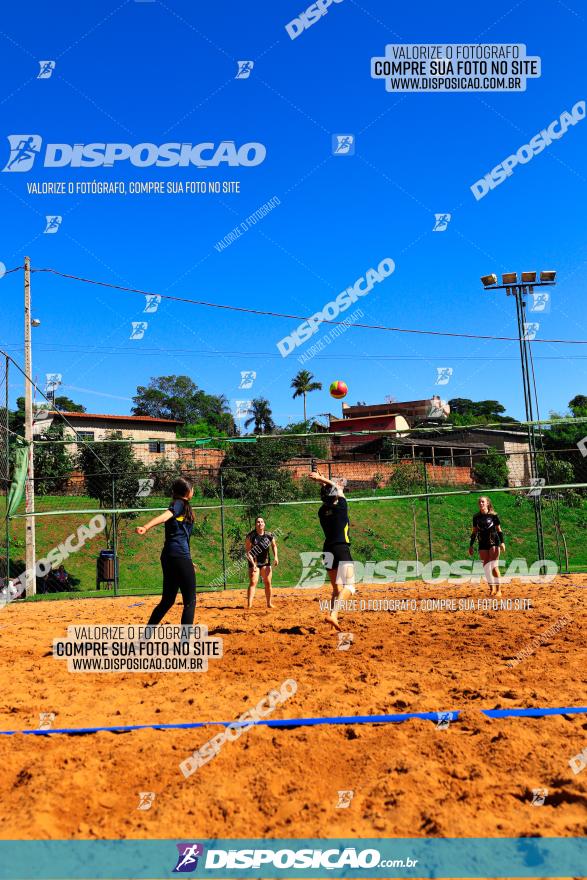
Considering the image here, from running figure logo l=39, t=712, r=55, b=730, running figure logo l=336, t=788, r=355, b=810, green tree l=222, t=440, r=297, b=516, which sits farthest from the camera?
green tree l=222, t=440, r=297, b=516

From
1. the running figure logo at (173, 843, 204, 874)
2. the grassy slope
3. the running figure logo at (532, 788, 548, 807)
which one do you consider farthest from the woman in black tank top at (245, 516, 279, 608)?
the running figure logo at (173, 843, 204, 874)

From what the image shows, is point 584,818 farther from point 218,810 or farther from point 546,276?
point 546,276

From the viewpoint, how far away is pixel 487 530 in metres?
12.8

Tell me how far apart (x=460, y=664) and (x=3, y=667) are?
16.0 ft

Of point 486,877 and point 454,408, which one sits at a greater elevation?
point 454,408

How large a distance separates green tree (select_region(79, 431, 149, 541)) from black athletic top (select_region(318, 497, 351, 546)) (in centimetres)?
1060

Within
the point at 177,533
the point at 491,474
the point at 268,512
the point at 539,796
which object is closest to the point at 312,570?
the point at 268,512

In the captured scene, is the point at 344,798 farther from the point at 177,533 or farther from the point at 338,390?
the point at 338,390

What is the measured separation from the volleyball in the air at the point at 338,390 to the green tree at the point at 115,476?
576 centimetres

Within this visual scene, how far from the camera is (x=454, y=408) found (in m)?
89.9

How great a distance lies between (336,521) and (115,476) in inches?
460

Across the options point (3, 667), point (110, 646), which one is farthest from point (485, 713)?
point (3, 667)

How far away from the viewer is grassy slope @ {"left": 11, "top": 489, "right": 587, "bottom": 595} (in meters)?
21.7

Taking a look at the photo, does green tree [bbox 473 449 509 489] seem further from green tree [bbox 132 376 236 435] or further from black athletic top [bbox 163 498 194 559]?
green tree [bbox 132 376 236 435]
